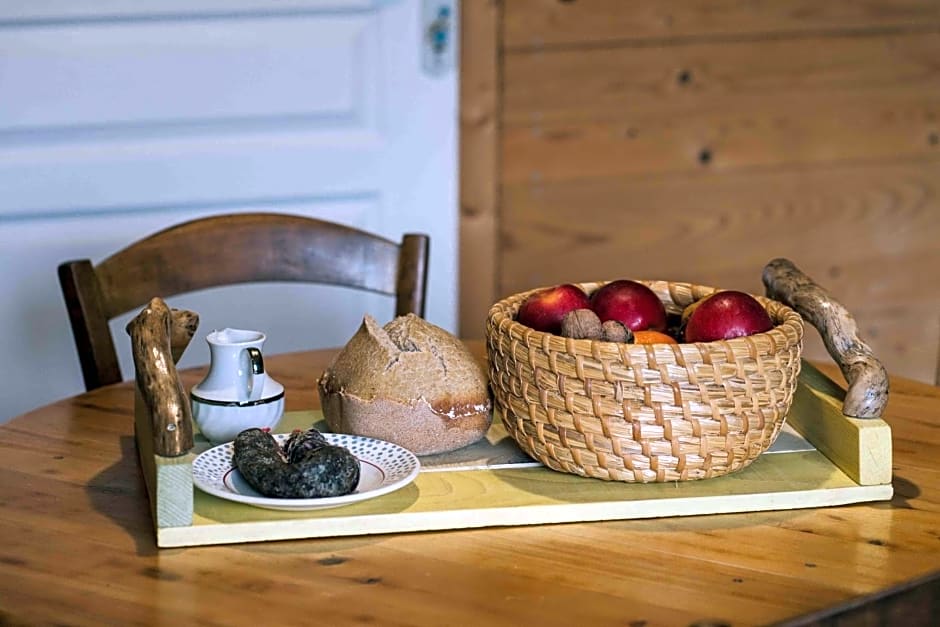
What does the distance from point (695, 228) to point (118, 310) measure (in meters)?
1.32

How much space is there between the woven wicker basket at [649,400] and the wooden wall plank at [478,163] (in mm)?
1241

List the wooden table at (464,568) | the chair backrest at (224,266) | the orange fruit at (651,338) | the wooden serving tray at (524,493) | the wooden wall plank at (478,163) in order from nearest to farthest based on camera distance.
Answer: the wooden table at (464,568)
the wooden serving tray at (524,493)
the orange fruit at (651,338)
the chair backrest at (224,266)
the wooden wall plank at (478,163)

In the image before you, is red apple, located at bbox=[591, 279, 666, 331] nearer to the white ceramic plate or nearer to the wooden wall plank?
the white ceramic plate

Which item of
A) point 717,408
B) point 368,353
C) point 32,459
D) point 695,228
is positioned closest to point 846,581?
point 717,408

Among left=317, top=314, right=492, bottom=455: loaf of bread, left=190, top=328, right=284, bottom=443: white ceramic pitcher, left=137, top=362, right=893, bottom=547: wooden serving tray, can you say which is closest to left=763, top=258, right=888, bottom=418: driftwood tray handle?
left=137, top=362, right=893, bottom=547: wooden serving tray

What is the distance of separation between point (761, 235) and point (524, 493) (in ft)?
5.33

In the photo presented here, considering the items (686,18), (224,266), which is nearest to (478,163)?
(686,18)

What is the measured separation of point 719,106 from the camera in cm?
247

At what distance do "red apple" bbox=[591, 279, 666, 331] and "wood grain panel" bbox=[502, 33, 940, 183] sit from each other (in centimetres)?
119

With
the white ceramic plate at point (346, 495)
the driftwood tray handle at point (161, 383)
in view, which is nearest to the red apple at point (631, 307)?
the white ceramic plate at point (346, 495)

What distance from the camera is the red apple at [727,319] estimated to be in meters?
1.09

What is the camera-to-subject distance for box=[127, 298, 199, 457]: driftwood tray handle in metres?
0.99

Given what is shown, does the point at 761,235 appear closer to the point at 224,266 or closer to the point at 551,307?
the point at 224,266

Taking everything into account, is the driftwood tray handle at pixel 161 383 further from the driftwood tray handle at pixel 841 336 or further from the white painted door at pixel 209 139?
the white painted door at pixel 209 139
